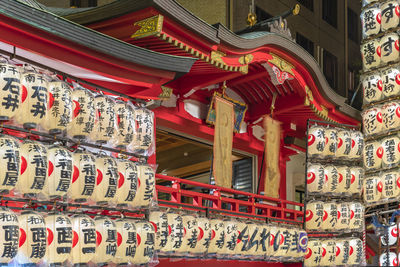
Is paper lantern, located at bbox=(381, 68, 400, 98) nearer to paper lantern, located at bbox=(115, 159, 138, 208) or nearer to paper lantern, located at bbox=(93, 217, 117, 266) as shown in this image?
paper lantern, located at bbox=(115, 159, 138, 208)

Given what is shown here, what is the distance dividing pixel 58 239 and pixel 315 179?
807 cm

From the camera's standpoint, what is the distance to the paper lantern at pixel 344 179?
47.8ft

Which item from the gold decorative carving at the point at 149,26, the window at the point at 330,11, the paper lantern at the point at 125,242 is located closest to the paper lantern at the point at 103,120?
the paper lantern at the point at 125,242

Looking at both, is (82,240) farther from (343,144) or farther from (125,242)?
(343,144)

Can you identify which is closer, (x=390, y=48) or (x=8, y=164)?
(x=8, y=164)

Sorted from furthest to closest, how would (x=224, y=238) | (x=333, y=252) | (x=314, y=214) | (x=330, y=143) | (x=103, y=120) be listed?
(x=330, y=143) → (x=333, y=252) → (x=314, y=214) → (x=224, y=238) → (x=103, y=120)

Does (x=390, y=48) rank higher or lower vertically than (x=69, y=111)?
higher

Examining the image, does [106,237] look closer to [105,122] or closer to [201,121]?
[105,122]

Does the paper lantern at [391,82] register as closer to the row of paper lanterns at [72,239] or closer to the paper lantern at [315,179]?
the paper lantern at [315,179]

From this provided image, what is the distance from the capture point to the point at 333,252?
47.1ft

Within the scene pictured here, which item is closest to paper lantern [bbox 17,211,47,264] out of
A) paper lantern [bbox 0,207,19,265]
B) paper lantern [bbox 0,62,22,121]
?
paper lantern [bbox 0,207,19,265]

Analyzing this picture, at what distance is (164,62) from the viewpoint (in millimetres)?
9734

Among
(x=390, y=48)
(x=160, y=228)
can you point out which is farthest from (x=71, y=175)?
(x=390, y=48)

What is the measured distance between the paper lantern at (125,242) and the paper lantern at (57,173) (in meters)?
1.33
